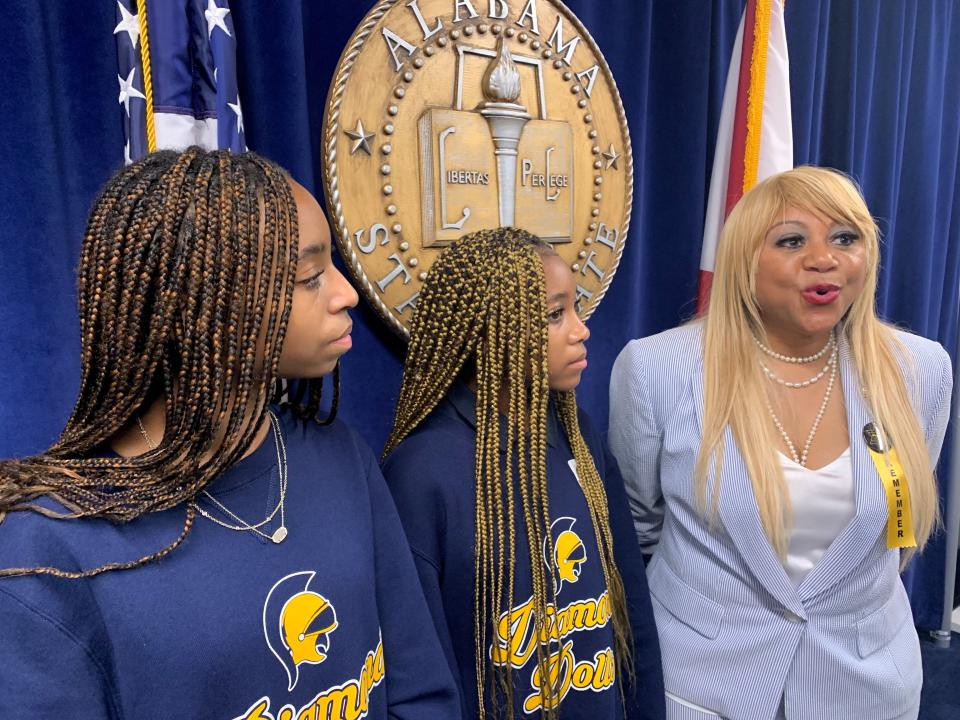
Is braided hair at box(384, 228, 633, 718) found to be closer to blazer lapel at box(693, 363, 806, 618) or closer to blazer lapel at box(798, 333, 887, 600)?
blazer lapel at box(693, 363, 806, 618)

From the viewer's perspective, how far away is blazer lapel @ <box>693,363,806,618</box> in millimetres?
1101

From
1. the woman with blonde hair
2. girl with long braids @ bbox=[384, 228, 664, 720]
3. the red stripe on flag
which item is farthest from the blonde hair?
the red stripe on flag

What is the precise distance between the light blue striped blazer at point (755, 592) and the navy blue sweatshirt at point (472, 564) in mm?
198

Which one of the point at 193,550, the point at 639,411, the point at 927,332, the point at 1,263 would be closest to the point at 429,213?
the point at 639,411

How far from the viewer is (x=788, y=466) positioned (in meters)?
1.13

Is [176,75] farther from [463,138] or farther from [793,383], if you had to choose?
[793,383]

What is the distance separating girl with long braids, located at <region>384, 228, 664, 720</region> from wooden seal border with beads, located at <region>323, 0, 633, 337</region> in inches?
8.8

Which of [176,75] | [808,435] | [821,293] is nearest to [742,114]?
[821,293]

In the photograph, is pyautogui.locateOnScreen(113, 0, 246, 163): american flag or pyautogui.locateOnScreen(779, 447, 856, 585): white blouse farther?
pyautogui.locateOnScreen(779, 447, 856, 585): white blouse

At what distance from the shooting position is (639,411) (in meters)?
1.24

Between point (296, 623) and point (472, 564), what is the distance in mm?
296

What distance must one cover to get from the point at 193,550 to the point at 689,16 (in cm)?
175

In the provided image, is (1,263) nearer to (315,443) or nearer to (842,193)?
(315,443)

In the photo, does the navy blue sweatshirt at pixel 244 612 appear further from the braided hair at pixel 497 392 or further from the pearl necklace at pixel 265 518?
the braided hair at pixel 497 392
